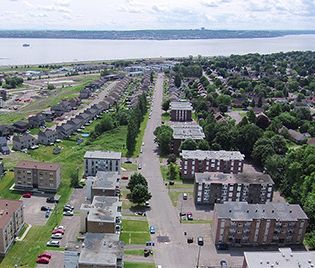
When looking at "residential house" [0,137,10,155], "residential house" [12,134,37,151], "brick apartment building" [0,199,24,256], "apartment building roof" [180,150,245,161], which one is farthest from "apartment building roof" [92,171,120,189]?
"residential house" [12,134,37,151]

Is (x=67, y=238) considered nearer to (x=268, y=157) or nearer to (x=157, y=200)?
(x=157, y=200)

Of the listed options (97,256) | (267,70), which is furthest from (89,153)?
(267,70)

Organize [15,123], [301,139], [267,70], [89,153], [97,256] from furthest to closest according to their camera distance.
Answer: [267,70]
[15,123]
[301,139]
[89,153]
[97,256]

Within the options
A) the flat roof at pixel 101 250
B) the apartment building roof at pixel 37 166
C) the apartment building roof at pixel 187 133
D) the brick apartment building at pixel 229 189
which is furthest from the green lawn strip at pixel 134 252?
the apartment building roof at pixel 187 133

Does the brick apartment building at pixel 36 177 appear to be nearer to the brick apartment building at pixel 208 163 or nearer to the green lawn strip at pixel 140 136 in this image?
the green lawn strip at pixel 140 136

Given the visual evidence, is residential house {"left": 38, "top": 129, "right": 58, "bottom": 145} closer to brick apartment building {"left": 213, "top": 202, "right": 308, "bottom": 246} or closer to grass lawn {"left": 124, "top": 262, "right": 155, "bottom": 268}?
grass lawn {"left": 124, "top": 262, "right": 155, "bottom": 268}

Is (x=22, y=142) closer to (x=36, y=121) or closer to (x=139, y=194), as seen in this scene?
(x=36, y=121)
